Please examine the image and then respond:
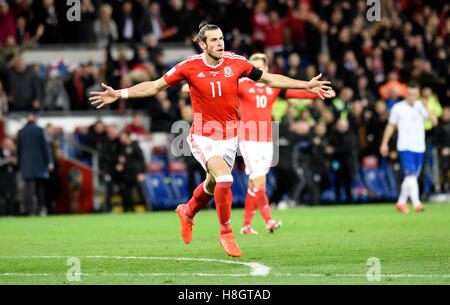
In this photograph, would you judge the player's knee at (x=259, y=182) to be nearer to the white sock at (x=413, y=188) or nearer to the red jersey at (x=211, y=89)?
the red jersey at (x=211, y=89)

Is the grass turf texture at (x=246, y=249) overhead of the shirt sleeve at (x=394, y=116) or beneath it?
beneath

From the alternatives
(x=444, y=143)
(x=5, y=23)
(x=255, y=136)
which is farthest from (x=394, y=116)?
(x=5, y=23)

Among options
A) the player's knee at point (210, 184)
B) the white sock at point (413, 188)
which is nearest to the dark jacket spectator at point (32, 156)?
the white sock at point (413, 188)

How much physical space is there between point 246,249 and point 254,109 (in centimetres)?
333

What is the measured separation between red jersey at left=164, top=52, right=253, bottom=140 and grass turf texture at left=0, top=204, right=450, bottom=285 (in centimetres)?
144

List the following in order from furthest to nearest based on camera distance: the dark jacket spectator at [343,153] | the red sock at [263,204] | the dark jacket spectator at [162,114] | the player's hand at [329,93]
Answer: the dark jacket spectator at [343,153] < the dark jacket spectator at [162,114] < the red sock at [263,204] < the player's hand at [329,93]

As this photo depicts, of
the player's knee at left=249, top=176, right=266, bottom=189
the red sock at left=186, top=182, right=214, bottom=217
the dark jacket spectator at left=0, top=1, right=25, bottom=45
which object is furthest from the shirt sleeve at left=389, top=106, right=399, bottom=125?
the dark jacket spectator at left=0, top=1, right=25, bottom=45

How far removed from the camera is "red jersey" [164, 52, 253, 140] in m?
9.92

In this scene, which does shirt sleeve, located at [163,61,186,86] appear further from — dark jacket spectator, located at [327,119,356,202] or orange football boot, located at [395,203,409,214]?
dark jacket spectator, located at [327,119,356,202]

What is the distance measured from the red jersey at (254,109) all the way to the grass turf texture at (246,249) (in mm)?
1539

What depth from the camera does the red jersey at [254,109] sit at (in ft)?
44.1

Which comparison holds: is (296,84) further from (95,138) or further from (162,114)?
(95,138)

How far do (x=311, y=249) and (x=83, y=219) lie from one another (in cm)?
846
